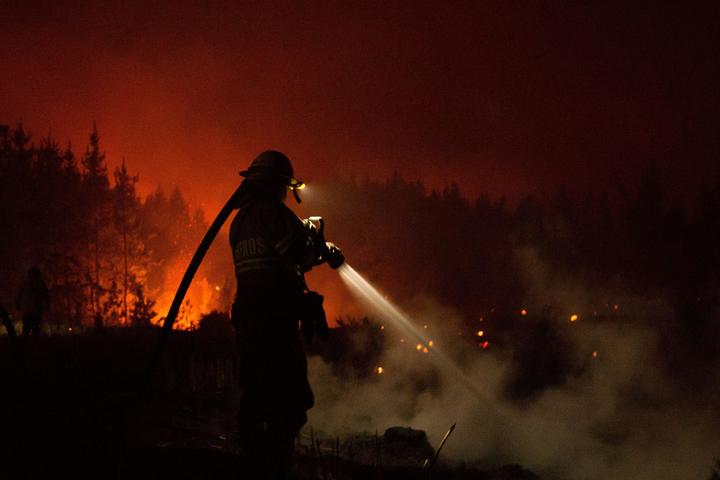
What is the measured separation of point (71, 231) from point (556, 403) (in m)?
31.2

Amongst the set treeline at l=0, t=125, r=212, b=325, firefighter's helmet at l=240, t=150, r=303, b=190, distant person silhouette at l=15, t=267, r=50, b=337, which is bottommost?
firefighter's helmet at l=240, t=150, r=303, b=190

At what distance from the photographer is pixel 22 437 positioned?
19.8ft

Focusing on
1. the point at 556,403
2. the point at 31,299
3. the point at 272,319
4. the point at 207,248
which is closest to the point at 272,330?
the point at 272,319

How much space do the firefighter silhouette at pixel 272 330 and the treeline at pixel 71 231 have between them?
25064mm

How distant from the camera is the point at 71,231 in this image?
113ft

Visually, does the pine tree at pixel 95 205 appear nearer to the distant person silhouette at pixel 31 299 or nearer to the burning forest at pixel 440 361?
the burning forest at pixel 440 361

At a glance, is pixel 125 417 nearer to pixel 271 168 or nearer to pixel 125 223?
pixel 271 168

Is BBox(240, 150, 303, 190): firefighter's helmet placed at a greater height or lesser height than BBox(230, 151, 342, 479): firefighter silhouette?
greater

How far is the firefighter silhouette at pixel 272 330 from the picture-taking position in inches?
164

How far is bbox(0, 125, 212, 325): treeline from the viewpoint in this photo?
3105 cm

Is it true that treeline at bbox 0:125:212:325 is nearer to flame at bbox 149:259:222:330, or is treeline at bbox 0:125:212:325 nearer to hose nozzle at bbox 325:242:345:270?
flame at bbox 149:259:222:330

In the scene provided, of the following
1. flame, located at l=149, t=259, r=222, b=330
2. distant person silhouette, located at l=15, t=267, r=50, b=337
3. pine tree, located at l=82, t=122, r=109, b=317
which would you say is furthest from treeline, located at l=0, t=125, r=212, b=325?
distant person silhouette, located at l=15, t=267, r=50, b=337

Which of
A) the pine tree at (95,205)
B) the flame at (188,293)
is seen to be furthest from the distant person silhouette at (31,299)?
the flame at (188,293)

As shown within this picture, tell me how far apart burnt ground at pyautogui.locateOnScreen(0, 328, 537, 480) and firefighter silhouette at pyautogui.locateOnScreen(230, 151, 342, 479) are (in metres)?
0.39
